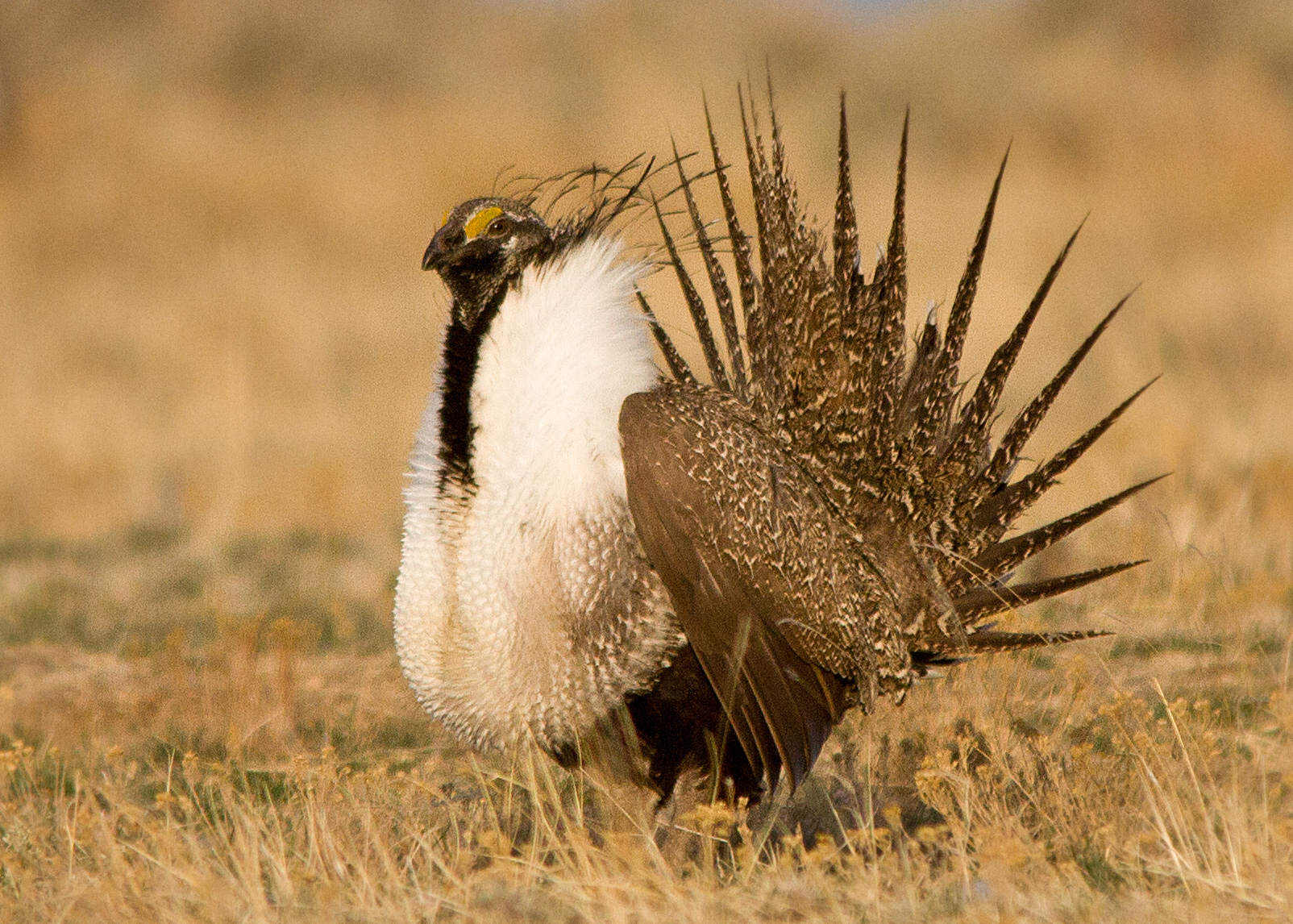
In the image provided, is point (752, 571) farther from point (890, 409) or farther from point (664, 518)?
point (890, 409)

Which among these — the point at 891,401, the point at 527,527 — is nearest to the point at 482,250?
the point at 527,527

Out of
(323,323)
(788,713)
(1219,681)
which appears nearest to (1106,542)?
(1219,681)

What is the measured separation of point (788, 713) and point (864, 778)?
594mm

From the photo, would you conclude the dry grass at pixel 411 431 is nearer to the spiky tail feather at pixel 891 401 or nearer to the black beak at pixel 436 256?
the spiky tail feather at pixel 891 401

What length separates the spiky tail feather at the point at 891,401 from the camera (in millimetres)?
3084

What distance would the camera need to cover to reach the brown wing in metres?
2.59

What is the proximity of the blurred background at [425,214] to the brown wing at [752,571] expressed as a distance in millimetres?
2097

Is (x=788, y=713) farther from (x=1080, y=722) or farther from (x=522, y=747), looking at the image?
(x=1080, y=722)

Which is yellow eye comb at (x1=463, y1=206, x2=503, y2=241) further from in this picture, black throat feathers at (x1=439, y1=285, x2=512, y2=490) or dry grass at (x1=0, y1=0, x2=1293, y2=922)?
dry grass at (x1=0, y1=0, x2=1293, y2=922)

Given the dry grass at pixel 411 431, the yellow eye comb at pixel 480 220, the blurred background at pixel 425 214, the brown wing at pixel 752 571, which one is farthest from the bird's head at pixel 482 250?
the blurred background at pixel 425 214

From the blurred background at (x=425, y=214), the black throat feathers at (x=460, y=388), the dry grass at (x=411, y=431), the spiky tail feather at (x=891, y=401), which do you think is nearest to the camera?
the dry grass at (x=411, y=431)

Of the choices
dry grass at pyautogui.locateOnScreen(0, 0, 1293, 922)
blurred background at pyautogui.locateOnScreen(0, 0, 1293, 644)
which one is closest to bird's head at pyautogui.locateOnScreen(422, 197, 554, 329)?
dry grass at pyautogui.locateOnScreen(0, 0, 1293, 922)

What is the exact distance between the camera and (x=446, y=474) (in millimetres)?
2707

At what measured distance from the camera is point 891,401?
3139 millimetres
